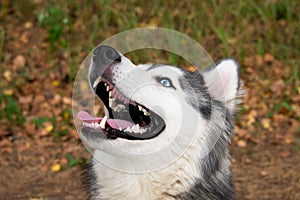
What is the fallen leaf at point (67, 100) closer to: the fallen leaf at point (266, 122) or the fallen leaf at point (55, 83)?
the fallen leaf at point (55, 83)

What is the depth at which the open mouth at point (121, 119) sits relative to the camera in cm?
392

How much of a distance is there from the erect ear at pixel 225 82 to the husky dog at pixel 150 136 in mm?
138

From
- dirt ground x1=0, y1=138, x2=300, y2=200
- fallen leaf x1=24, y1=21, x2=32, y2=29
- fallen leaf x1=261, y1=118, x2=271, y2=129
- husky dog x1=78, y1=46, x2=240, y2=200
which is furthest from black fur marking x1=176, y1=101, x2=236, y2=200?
fallen leaf x1=24, y1=21, x2=32, y2=29

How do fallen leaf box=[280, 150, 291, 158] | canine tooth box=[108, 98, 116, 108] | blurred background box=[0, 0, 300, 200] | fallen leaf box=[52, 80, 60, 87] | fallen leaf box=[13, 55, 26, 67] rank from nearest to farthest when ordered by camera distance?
1. canine tooth box=[108, 98, 116, 108]
2. blurred background box=[0, 0, 300, 200]
3. fallen leaf box=[280, 150, 291, 158]
4. fallen leaf box=[52, 80, 60, 87]
5. fallen leaf box=[13, 55, 26, 67]

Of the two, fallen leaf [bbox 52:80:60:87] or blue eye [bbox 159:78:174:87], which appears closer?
blue eye [bbox 159:78:174:87]

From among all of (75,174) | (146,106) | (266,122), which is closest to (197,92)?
(146,106)

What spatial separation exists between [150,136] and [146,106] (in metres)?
0.18

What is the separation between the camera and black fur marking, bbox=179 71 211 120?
13.6 feet

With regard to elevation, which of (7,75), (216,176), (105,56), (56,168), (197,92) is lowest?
(56,168)

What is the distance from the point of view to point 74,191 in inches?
257

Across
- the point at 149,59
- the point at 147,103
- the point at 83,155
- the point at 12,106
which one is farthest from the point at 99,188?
the point at 149,59

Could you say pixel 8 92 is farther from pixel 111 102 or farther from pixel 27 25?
pixel 111 102

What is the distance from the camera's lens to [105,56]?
3871mm

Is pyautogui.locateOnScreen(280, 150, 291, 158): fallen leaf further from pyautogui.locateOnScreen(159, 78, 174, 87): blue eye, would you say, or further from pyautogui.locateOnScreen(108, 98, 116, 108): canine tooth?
pyautogui.locateOnScreen(108, 98, 116, 108): canine tooth
